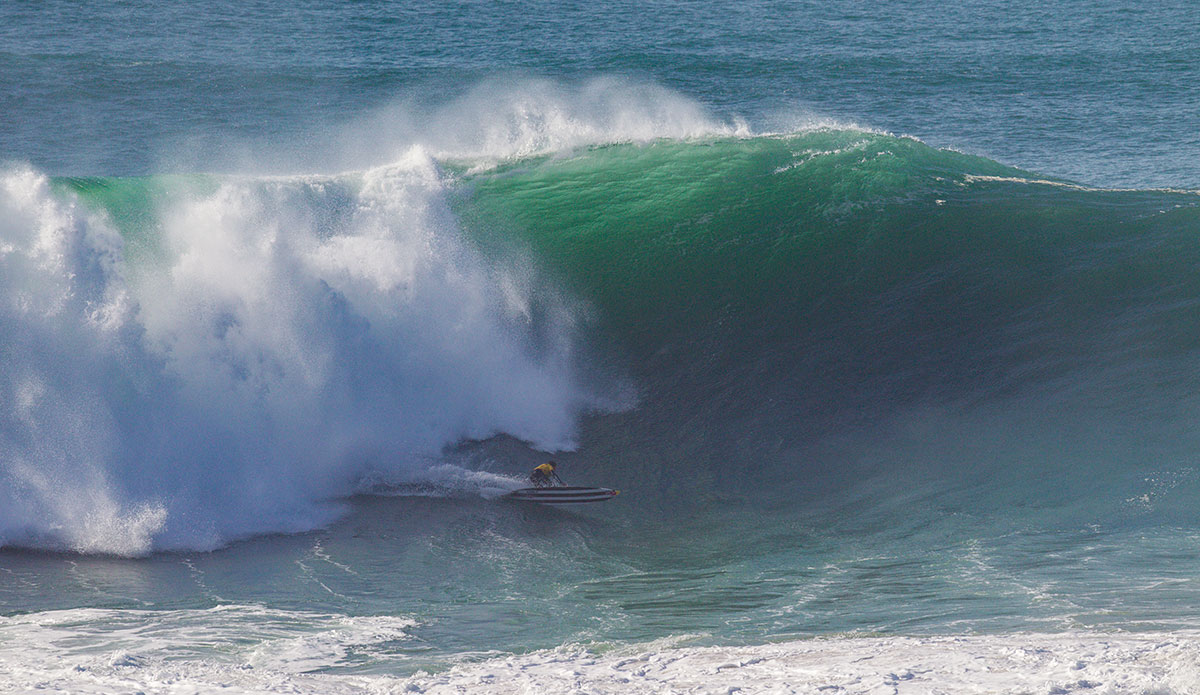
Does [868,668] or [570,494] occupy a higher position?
[570,494]

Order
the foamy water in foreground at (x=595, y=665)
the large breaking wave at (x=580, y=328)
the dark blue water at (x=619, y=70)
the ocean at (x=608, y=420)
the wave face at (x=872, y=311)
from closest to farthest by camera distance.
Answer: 1. the foamy water in foreground at (x=595, y=665)
2. the ocean at (x=608, y=420)
3. the large breaking wave at (x=580, y=328)
4. the wave face at (x=872, y=311)
5. the dark blue water at (x=619, y=70)

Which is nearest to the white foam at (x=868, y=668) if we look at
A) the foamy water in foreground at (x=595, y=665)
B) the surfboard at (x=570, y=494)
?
the foamy water in foreground at (x=595, y=665)

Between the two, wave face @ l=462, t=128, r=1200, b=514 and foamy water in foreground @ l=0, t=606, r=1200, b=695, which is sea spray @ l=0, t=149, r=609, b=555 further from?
foamy water in foreground @ l=0, t=606, r=1200, b=695

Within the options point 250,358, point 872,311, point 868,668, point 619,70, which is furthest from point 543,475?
point 619,70

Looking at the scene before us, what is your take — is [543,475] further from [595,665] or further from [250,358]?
[595,665]

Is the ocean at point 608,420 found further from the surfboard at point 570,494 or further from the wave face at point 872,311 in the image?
the surfboard at point 570,494

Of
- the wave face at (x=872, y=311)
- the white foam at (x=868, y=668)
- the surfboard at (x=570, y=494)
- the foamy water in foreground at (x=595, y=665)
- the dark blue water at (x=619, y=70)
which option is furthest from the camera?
the dark blue water at (x=619, y=70)

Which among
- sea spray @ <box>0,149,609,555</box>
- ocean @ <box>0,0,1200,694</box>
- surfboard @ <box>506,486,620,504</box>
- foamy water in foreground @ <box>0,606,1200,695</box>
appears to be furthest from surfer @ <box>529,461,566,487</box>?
foamy water in foreground @ <box>0,606,1200,695</box>

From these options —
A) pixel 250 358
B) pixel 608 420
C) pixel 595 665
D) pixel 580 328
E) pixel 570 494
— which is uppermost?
pixel 580 328
